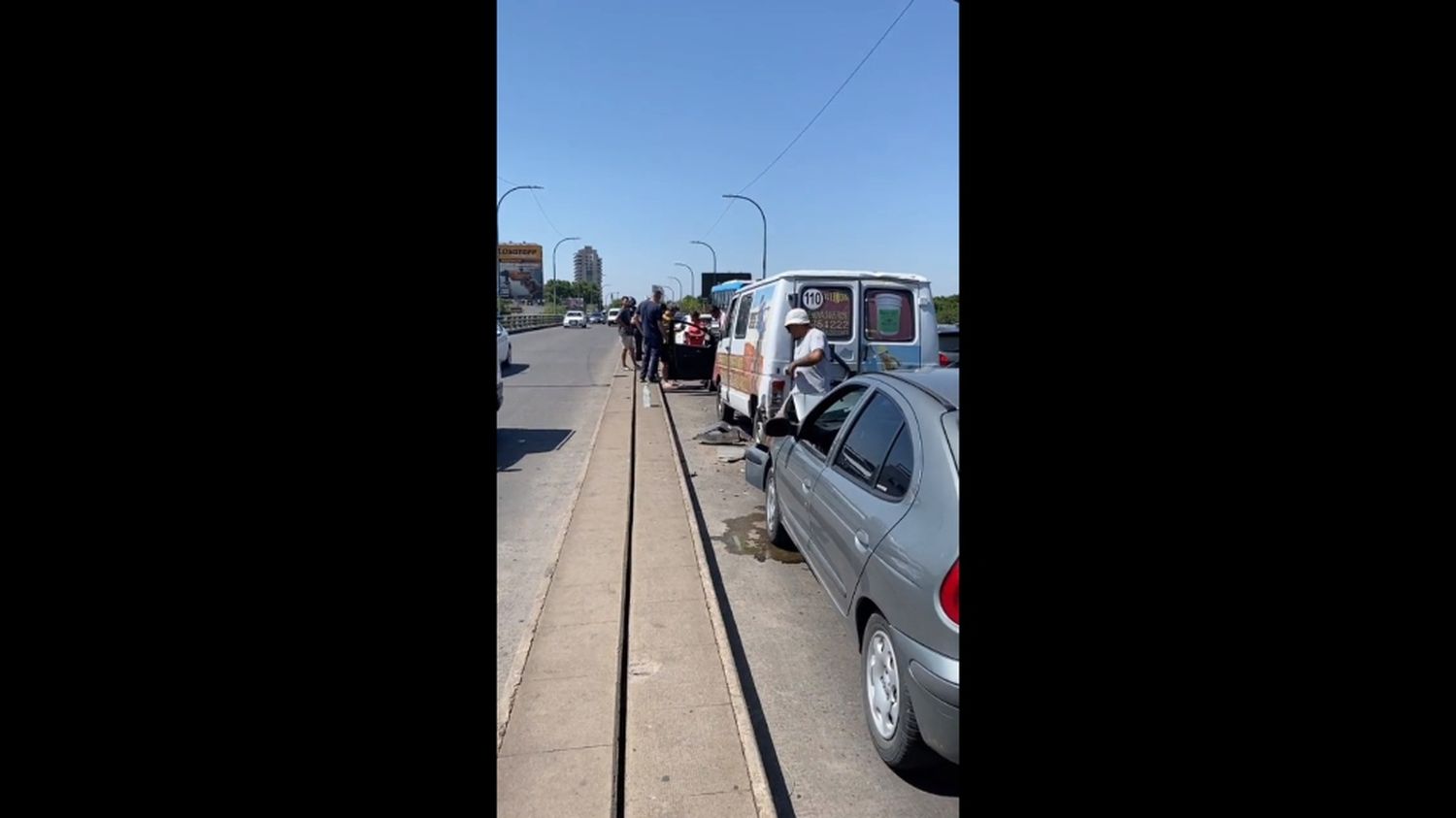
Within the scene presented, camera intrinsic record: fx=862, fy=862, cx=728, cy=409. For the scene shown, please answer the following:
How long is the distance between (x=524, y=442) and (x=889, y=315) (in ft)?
15.4

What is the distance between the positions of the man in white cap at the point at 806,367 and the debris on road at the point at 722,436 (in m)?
2.83

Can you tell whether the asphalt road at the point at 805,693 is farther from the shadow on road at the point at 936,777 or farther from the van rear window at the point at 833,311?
the van rear window at the point at 833,311

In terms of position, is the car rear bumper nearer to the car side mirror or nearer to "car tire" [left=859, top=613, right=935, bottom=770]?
"car tire" [left=859, top=613, right=935, bottom=770]

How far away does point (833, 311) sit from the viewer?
8648mm

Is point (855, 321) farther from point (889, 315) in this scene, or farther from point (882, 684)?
point (882, 684)

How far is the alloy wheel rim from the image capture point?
10.6 feet

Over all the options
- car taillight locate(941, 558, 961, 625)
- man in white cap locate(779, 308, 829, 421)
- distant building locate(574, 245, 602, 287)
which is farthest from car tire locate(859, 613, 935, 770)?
distant building locate(574, 245, 602, 287)

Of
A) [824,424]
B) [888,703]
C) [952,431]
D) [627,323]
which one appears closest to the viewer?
[888,703]

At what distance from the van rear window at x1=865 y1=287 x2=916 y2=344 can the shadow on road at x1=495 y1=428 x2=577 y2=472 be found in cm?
398

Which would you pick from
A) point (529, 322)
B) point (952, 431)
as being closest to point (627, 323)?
point (952, 431)
